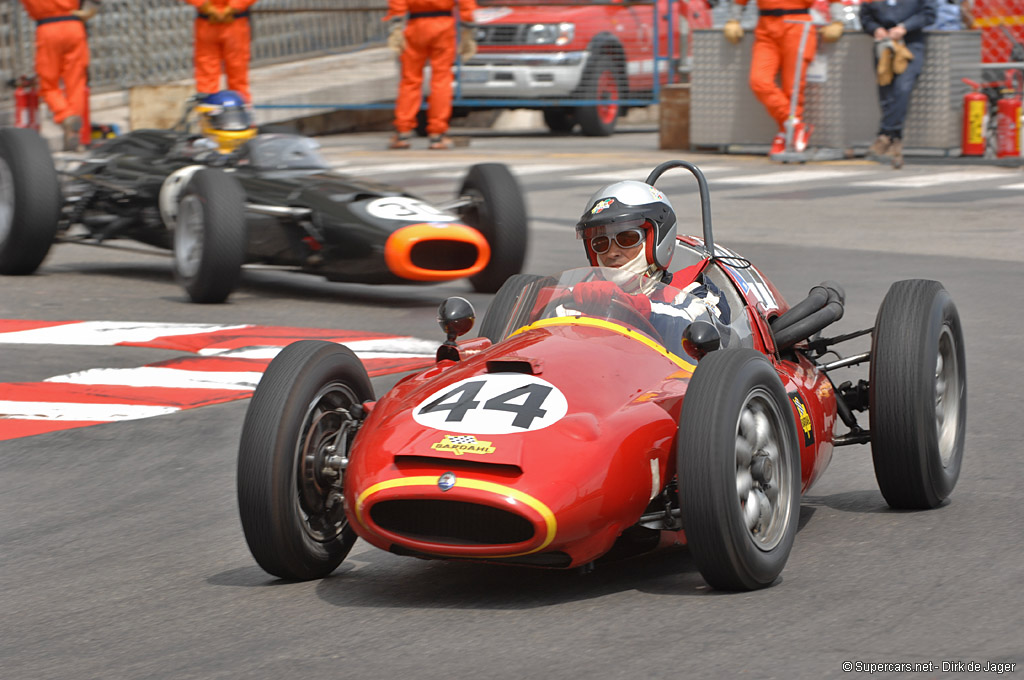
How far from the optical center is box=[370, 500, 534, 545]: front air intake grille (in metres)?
4.55

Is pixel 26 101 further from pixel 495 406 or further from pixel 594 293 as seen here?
pixel 495 406

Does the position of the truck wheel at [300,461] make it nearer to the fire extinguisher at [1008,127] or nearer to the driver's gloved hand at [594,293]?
the driver's gloved hand at [594,293]

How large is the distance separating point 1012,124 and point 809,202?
12.1 feet

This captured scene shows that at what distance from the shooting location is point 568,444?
4.57m

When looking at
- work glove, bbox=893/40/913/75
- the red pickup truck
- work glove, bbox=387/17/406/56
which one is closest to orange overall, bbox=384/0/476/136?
work glove, bbox=387/17/406/56

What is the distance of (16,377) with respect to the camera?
342 inches

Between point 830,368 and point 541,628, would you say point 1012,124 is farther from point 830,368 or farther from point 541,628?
point 541,628

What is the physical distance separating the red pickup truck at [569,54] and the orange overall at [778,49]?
3.77 meters

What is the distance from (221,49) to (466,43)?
3.45 metres

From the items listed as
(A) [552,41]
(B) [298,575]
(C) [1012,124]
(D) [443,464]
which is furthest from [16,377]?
(A) [552,41]

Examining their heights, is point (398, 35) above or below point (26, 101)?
above

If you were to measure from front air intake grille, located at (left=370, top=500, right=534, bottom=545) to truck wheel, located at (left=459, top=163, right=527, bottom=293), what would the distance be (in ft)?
21.2

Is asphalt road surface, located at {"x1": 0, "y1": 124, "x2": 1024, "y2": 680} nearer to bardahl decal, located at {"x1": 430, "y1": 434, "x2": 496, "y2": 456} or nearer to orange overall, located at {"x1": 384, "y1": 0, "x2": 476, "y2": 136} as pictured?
bardahl decal, located at {"x1": 430, "y1": 434, "x2": 496, "y2": 456}

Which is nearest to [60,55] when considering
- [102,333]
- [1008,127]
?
[102,333]
